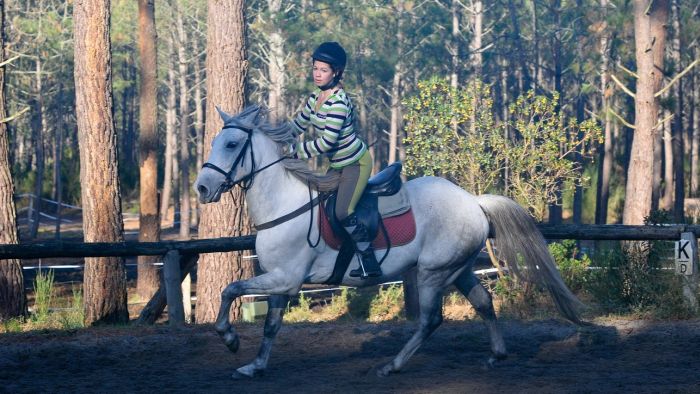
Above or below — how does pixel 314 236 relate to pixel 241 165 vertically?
below

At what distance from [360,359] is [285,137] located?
7.00 ft

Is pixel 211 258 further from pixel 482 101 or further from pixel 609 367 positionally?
pixel 482 101

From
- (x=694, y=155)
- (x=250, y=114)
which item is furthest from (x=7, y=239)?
(x=694, y=155)

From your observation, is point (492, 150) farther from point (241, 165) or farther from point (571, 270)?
point (241, 165)

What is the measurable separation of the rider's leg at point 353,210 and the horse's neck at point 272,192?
324mm

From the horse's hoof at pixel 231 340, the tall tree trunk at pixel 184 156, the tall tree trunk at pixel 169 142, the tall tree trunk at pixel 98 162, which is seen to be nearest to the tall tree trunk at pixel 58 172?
the tall tree trunk at pixel 184 156

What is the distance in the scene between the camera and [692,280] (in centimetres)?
979

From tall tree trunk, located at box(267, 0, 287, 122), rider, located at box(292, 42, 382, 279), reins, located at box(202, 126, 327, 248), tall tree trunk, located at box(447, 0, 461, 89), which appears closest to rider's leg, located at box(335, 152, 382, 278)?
rider, located at box(292, 42, 382, 279)

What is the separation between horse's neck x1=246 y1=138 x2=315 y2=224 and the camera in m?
7.27

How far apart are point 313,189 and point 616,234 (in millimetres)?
3990

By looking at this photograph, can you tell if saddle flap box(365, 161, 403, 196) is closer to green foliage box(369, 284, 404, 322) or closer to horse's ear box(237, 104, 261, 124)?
horse's ear box(237, 104, 261, 124)

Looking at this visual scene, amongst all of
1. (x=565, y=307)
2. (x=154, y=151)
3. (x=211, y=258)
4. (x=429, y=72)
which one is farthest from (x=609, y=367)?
(x=429, y=72)

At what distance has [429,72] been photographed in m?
50.0

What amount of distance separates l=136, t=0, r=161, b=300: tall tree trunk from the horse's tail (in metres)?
13.4
